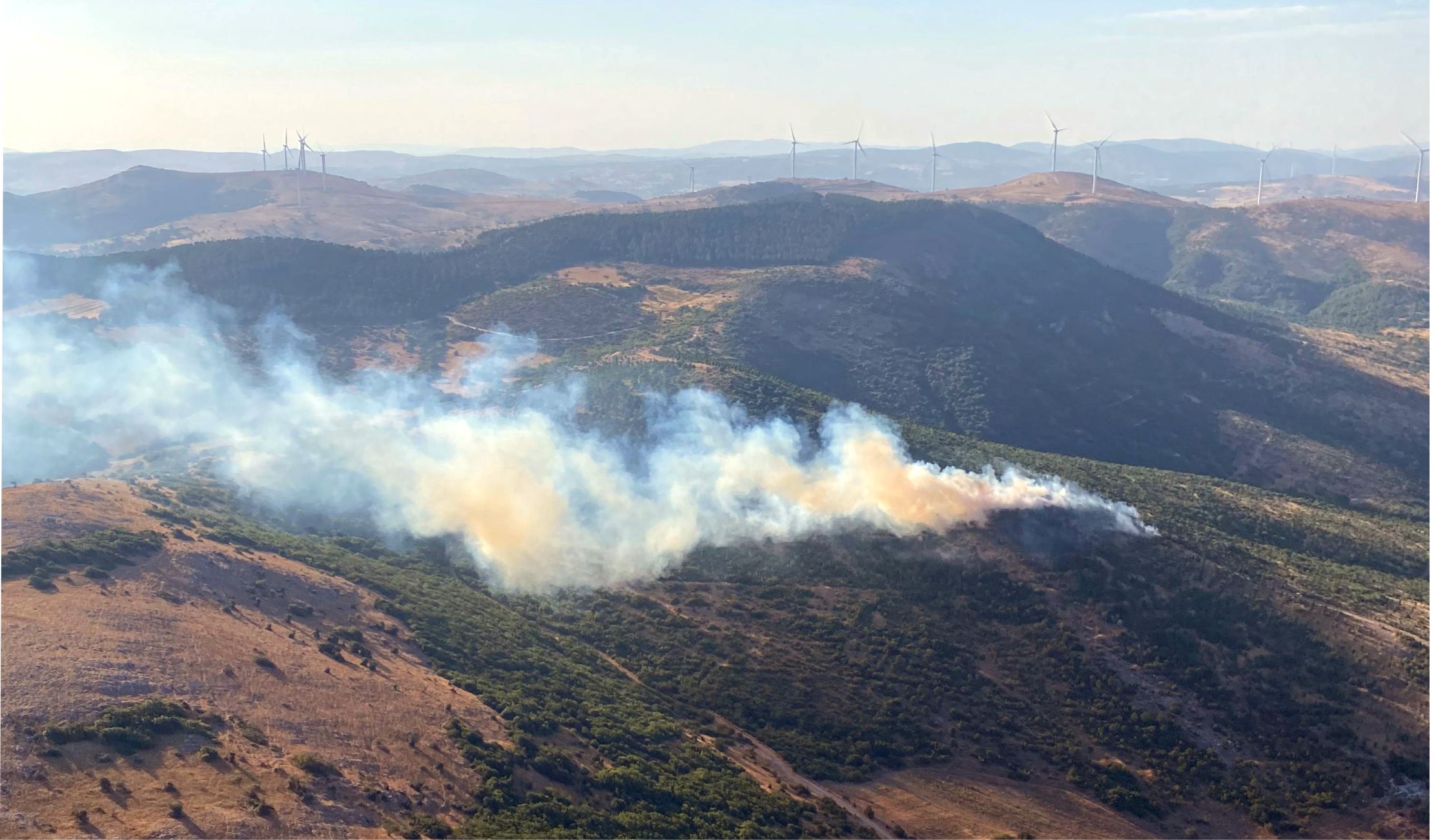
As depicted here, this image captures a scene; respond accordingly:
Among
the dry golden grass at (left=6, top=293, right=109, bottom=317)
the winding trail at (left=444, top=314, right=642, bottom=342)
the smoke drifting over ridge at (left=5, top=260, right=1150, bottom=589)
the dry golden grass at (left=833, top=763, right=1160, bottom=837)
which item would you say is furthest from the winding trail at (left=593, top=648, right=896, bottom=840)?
the dry golden grass at (left=6, top=293, right=109, bottom=317)

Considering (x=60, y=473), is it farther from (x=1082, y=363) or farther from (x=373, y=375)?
(x=1082, y=363)

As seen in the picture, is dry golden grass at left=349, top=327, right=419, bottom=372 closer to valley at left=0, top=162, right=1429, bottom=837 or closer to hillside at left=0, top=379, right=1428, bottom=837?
valley at left=0, top=162, right=1429, bottom=837

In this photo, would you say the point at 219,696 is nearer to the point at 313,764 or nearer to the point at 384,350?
the point at 313,764

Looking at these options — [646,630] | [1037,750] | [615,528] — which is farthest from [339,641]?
[1037,750]

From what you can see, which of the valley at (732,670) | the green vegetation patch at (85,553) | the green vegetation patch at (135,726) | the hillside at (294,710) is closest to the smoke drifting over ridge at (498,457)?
the valley at (732,670)

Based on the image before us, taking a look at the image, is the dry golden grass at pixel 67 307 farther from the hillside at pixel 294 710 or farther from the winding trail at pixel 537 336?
the hillside at pixel 294 710

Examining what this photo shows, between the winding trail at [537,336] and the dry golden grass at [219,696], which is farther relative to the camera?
the winding trail at [537,336]
